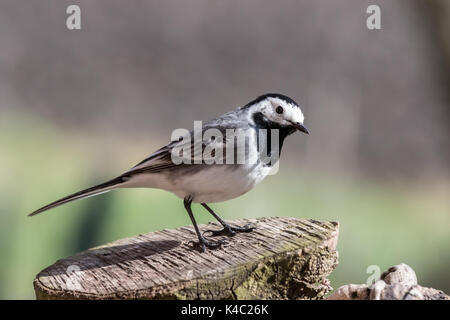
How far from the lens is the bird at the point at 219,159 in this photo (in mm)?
2596

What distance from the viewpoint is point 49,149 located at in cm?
537

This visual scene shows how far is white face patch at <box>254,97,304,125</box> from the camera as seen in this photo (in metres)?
2.71

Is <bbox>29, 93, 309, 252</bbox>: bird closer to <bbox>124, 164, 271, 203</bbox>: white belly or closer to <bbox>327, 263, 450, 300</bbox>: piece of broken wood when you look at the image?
<bbox>124, 164, 271, 203</bbox>: white belly

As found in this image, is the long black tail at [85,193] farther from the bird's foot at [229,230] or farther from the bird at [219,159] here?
the bird's foot at [229,230]

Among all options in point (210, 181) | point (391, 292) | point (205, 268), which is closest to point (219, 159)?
point (210, 181)

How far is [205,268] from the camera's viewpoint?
2.32 m

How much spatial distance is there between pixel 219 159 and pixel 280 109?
43 cm

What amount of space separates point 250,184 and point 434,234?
4.02 meters

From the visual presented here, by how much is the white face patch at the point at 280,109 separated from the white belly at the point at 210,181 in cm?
27

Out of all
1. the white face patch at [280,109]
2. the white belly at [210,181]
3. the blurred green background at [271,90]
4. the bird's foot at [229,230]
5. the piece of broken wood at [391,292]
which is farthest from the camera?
the blurred green background at [271,90]

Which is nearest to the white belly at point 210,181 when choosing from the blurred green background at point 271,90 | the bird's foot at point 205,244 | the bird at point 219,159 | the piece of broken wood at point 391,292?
the bird at point 219,159

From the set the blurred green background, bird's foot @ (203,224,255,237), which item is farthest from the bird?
the blurred green background
